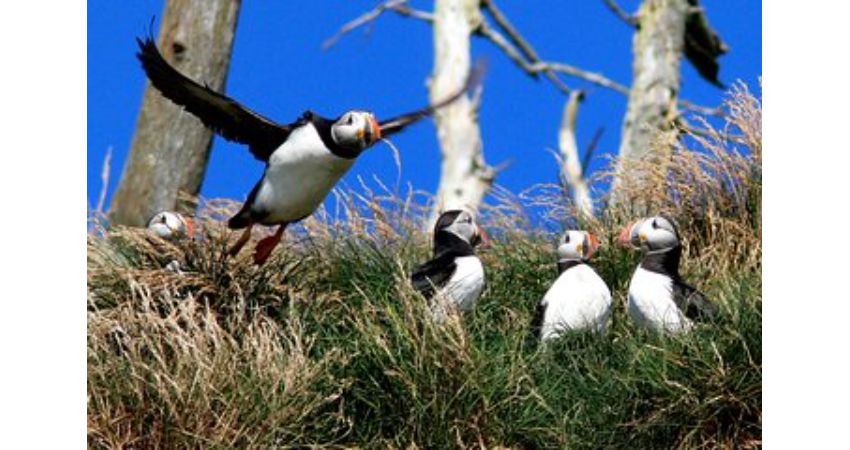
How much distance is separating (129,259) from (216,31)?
9.18ft

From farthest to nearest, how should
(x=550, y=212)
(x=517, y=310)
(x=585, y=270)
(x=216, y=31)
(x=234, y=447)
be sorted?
(x=216, y=31) → (x=550, y=212) → (x=517, y=310) → (x=585, y=270) → (x=234, y=447)

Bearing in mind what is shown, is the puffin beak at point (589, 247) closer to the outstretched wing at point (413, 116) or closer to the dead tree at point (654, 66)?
the outstretched wing at point (413, 116)

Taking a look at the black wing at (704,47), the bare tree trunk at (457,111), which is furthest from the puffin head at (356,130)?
the black wing at (704,47)

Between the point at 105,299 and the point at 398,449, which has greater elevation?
the point at 105,299

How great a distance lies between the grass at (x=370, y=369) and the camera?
743 cm

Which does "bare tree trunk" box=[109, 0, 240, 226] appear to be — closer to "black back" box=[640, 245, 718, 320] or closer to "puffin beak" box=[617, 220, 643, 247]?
"puffin beak" box=[617, 220, 643, 247]

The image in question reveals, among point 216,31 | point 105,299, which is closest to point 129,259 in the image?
point 105,299

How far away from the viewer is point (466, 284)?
816 centimetres

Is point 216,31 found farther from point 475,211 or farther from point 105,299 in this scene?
point 105,299

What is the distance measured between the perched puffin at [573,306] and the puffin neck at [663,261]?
0.21 metres

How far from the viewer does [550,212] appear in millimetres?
9977

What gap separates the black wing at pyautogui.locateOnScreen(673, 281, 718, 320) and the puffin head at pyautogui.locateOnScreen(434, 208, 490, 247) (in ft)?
3.05

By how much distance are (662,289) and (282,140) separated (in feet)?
5.88
